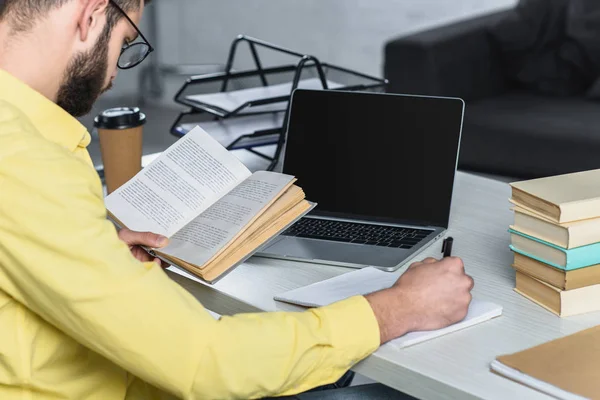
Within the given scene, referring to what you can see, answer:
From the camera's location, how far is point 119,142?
5.36 feet

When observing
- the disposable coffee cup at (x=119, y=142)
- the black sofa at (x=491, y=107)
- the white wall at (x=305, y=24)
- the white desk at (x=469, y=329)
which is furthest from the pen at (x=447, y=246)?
the white wall at (x=305, y=24)

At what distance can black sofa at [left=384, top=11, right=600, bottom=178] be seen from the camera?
2.63 meters

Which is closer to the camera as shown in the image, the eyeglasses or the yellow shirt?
the yellow shirt

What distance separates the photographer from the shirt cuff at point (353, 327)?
998 millimetres

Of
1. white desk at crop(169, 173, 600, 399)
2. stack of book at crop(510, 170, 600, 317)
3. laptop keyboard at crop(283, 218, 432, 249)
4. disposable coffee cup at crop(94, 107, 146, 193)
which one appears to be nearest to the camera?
white desk at crop(169, 173, 600, 399)

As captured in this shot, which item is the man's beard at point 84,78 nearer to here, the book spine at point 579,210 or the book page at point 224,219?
the book page at point 224,219

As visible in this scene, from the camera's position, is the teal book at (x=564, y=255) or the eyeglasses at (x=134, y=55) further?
the eyeglasses at (x=134, y=55)

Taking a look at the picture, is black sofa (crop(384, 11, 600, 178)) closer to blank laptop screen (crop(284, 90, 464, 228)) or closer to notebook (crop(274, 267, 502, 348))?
blank laptop screen (crop(284, 90, 464, 228))

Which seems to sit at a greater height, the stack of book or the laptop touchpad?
the stack of book

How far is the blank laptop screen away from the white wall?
2.37 metres

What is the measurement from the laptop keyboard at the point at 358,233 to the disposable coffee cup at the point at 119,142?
366 millimetres

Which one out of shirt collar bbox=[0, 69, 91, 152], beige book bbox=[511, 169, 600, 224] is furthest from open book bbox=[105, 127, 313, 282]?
beige book bbox=[511, 169, 600, 224]

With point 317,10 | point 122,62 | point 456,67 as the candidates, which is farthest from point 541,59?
point 122,62

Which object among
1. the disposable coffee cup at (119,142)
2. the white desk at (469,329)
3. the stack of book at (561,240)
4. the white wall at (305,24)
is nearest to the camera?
the white desk at (469,329)
